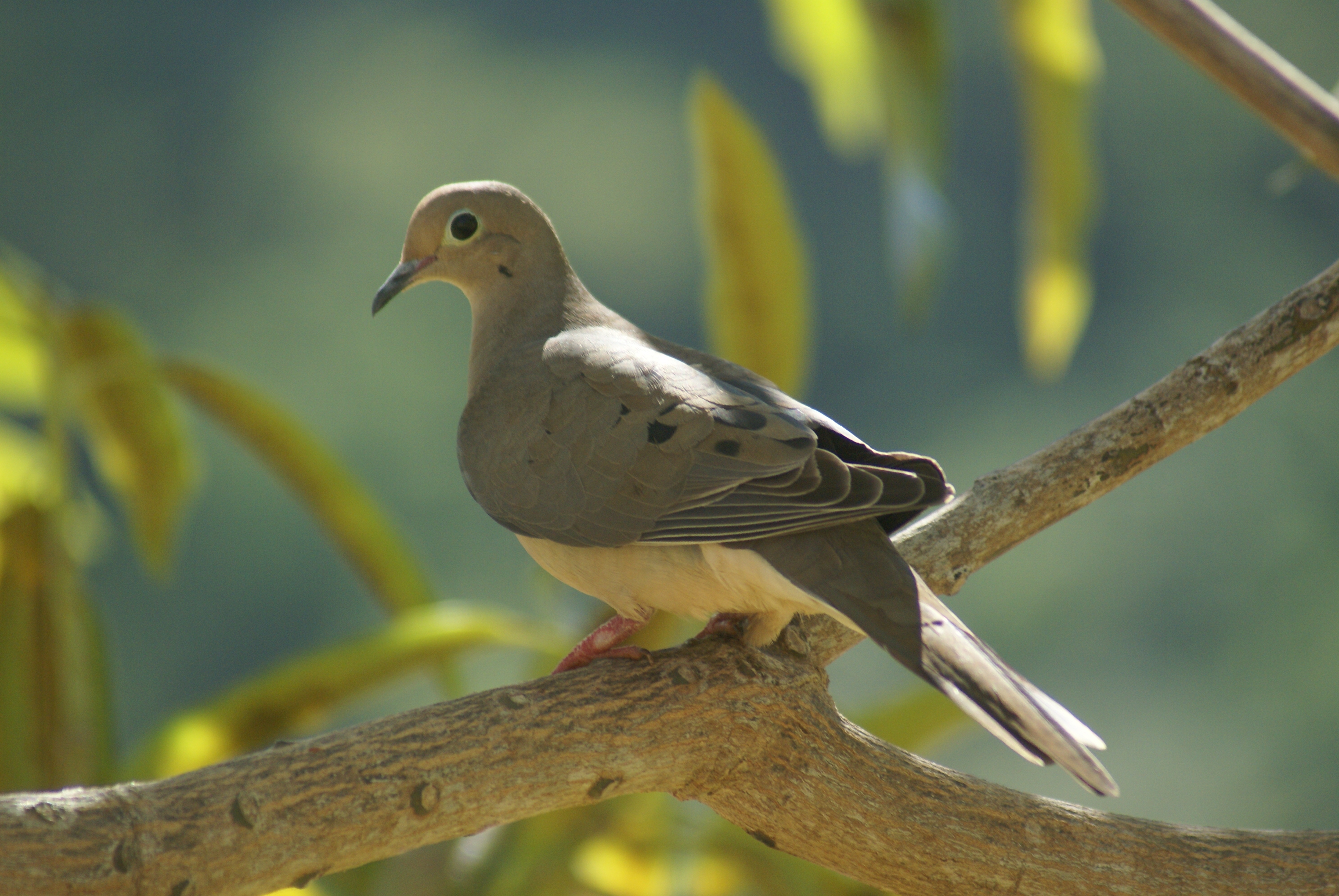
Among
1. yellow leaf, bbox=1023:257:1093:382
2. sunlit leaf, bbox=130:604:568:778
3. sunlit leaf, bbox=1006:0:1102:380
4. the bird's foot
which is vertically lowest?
the bird's foot

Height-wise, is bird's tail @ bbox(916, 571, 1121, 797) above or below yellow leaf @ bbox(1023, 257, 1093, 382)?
below

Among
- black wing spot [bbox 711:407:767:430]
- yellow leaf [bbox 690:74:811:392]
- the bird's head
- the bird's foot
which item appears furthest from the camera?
yellow leaf [bbox 690:74:811:392]

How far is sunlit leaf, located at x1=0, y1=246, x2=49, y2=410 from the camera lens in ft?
11.2

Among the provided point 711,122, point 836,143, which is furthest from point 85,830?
point 836,143

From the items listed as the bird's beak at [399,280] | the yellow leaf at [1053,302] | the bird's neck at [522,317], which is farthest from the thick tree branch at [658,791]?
the yellow leaf at [1053,302]

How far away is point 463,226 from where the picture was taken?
7.59 ft

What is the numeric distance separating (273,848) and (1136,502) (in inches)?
→ 252

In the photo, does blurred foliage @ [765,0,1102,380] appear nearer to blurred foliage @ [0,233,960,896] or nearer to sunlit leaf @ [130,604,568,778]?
blurred foliage @ [0,233,960,896]

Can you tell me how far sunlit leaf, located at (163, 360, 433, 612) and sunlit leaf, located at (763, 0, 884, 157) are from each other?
1853mm

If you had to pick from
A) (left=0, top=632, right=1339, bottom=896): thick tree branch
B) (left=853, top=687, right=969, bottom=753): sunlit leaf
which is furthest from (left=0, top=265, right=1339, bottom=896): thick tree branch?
(left=853, top=687, right=969, bottom=753): sunlit leaf

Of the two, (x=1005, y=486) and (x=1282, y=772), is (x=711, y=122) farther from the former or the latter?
(x=1282, y=772)

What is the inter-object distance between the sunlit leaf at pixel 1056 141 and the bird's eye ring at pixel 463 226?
1.77 m

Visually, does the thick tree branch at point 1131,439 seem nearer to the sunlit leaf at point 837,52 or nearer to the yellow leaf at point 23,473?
the sunlit leaf at point 837,52

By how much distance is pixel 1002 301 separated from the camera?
7.96m
